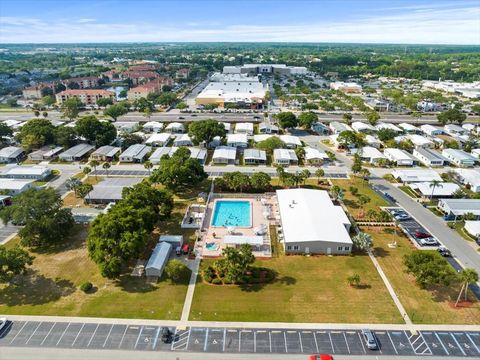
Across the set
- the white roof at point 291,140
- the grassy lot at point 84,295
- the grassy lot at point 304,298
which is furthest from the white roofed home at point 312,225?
the white roof at point 291,140

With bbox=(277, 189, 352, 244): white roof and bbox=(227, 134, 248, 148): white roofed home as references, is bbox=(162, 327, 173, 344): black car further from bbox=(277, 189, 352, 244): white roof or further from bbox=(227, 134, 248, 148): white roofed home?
bbox=(227, 134, 248, 148): white roofed home

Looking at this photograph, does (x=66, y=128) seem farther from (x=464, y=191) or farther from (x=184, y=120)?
(x=464, y=191)

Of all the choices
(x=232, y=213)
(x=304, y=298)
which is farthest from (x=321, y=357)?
(x=232, y=213)

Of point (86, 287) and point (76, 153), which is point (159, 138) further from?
point (86, 287)

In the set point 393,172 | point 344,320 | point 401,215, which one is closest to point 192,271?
point 344,320

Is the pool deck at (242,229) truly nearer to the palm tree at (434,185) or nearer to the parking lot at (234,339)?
the parking lot at (234,339)

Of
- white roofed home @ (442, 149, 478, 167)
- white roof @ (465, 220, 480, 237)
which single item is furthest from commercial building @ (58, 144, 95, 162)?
white roofed home @ (442, 149, 478, 167)
